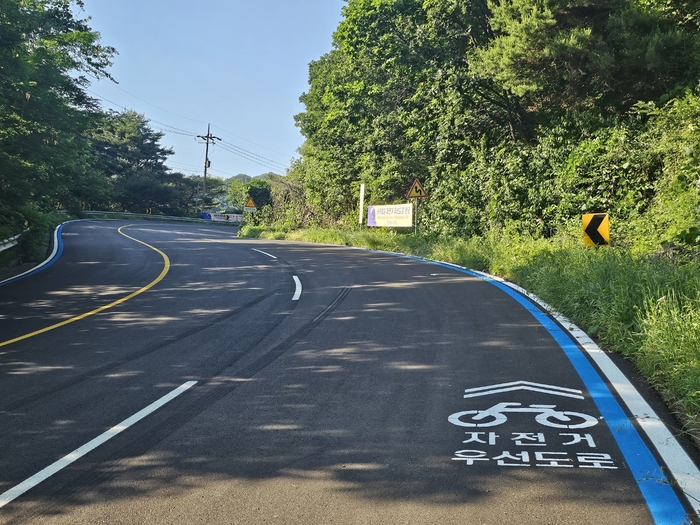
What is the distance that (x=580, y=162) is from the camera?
57.2ft

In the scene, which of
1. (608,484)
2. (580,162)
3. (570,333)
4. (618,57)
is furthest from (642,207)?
(608,484)

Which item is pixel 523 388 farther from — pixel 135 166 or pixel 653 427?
pixel 135 166

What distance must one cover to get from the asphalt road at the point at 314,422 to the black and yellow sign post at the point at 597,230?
8.59 ft

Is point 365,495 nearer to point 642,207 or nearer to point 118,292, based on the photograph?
point 118,292

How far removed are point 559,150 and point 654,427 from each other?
15785 mm

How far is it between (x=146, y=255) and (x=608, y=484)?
784 inches

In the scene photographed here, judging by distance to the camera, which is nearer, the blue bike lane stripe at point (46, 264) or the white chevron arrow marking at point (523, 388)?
the white chevron arrow marking at point (523, 388)

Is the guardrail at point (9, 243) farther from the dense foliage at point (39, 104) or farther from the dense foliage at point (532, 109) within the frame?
the dense foliage at point (532, 109)

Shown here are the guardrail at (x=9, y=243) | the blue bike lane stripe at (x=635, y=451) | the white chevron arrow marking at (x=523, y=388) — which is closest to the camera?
the blue bike lane stripe at (x=635, y=451)

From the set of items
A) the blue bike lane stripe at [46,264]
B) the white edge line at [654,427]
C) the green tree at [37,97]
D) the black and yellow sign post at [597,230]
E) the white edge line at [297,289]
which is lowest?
the blue bike lane stripe at [46,264]

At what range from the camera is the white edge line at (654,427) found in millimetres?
3684

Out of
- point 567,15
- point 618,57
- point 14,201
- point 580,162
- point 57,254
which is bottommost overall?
point 57,254

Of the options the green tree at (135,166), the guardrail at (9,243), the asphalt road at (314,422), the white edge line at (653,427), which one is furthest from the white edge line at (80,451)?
the green tree at (135,166)

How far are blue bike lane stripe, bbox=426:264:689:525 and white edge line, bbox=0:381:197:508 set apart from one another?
12.0 ft
